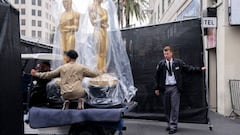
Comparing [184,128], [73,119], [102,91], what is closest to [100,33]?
[102,91]

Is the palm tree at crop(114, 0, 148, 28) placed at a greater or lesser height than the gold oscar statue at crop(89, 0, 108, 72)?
greater

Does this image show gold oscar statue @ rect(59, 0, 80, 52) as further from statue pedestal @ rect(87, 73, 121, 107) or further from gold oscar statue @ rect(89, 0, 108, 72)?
statue pedestal @ rect(87, 73, 121, 107)

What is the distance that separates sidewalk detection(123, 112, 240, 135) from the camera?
955 cm

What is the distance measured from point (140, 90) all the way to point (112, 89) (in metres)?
2.28

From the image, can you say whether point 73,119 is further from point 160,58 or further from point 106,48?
point 160,58

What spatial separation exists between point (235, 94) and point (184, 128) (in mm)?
3144

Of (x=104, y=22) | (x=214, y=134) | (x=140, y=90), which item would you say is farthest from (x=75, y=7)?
(x=214, y=134)

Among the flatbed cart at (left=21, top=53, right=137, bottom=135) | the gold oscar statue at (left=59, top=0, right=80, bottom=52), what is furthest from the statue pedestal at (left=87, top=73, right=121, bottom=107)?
the gold oscar statue at (left=59, top=0, right=80, bottom=52)

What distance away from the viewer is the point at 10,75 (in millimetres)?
3744

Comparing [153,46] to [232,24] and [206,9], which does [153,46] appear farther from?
[206,9]

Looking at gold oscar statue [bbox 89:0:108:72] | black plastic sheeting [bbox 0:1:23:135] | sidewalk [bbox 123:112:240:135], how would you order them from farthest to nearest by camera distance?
sidewalk [bbox 123:112:240:135] < gold oscar statue [bbox 89:0:108:72] < black plastic sheeting [bbox 0:1:23:135]

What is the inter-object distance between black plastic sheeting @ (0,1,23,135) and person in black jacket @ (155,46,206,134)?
5646 millimetres

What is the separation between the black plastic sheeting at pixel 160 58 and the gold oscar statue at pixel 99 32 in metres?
1.69

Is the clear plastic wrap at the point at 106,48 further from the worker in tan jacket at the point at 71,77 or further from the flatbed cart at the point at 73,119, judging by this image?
the flatbed cart at the point at 73,119
